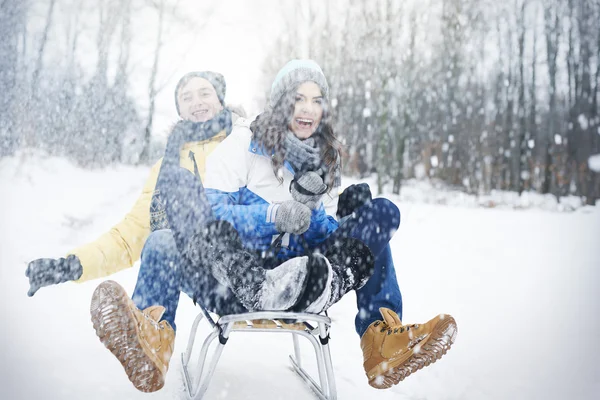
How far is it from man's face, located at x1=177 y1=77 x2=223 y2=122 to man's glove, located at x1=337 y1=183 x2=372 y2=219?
51cm

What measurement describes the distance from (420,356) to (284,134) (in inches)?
26.4

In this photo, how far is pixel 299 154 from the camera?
1.35 metres

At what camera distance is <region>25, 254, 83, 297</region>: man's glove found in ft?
4.04

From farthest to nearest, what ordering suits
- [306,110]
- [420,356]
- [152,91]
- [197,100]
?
[152,91] < [197,100] < [306,110] < [420,356]

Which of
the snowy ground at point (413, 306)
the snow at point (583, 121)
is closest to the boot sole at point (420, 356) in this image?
the snowy ground at point (413, 306)

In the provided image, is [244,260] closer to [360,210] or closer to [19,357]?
[360,210]

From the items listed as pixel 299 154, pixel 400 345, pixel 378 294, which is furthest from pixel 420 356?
pixel 299 154

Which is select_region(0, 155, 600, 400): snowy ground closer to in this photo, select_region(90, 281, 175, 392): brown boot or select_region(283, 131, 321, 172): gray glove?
select_region(90, 281, 175, 392): brown boot

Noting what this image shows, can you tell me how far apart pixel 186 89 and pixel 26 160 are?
91 cm

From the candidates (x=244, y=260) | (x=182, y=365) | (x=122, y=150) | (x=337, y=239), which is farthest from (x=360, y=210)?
(x=122, y=150)

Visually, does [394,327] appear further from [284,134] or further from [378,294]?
[284,134]

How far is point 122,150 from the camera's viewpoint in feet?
6.75

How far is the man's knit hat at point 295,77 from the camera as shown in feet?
4.59

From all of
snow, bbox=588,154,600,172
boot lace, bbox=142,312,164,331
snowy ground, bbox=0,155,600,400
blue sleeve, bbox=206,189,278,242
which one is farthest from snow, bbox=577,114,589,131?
boot lace, bbox=142,312,164,331
